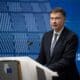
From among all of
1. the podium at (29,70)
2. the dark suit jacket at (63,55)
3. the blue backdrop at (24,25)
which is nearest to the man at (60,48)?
the dark suit jacket at (63,55)

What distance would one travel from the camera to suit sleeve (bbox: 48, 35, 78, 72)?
2.72 m

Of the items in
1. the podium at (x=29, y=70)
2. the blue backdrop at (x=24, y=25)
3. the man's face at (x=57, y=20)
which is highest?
the man's face at (x=57, y=20)

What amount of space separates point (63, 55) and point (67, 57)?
0.07 meters

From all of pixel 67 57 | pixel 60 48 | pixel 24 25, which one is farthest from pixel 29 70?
pixel 24 25

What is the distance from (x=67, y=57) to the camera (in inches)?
112

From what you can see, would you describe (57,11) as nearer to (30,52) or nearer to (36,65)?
(36,65)

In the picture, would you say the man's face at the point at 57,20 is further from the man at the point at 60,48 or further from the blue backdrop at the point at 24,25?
the blue backdrop at the point at 24,25

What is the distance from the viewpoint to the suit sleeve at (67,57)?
2.72 metres

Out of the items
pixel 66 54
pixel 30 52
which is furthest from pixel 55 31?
pixel 30 52

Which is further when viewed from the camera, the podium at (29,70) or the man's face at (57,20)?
the man's face at (57,20)

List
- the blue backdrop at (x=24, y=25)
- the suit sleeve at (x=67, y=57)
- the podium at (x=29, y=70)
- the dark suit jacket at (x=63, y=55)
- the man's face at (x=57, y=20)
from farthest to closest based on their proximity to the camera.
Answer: the blue backdrop at (x=24, y=25) < the man's face at (x=57, y=20) < the dark suit jacket at (x=63, y=55) < the suit sleeve at (x=67, y=57) < the podium at (x=29, y=70)

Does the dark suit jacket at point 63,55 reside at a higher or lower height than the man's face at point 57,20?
lower

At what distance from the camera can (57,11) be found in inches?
119

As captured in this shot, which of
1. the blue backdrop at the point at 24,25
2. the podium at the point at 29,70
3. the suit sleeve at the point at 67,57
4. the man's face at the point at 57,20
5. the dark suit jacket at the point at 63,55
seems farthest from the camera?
the blue backdrop at the point at 24,25
